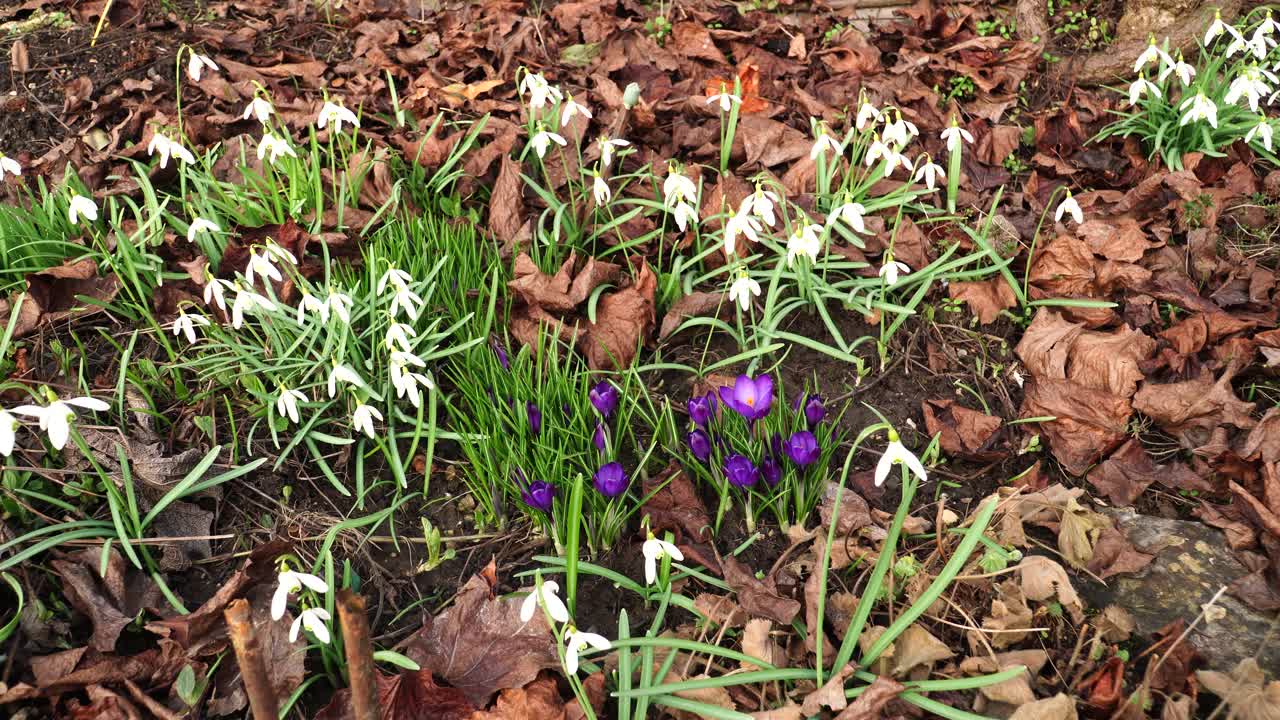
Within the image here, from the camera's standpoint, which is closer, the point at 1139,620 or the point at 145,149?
the point at 1139,620

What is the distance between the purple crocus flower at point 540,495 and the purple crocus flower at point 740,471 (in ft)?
1.37

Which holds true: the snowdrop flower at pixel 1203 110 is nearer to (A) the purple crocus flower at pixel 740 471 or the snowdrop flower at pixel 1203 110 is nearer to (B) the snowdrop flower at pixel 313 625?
(A) the purple crocus flower at pixel 740 471

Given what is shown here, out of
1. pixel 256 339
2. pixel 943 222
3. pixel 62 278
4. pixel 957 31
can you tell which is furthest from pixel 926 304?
pixel 62 278

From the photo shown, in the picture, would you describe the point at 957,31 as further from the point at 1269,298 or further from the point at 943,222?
the point at 1269,298

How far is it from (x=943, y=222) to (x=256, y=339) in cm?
221

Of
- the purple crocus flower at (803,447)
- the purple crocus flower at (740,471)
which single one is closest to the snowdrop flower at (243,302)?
the purple crocus flower at (740,471)

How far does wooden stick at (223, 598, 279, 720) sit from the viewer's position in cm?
133

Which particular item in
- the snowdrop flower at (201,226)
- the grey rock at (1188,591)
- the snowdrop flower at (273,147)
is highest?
the snowdrop flower at (273,147)

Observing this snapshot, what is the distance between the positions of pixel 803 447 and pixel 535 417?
2.19ft

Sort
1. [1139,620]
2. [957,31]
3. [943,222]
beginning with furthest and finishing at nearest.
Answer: [957,31]
[943,222]
[1139,620]

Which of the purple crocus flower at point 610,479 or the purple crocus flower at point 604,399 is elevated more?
the purple crocus flower at point 604,399

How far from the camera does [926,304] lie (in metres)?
2.93

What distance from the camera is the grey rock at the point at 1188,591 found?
2018 millimetres

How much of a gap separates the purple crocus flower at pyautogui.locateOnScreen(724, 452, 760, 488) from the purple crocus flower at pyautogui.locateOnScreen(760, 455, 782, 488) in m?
0.03
